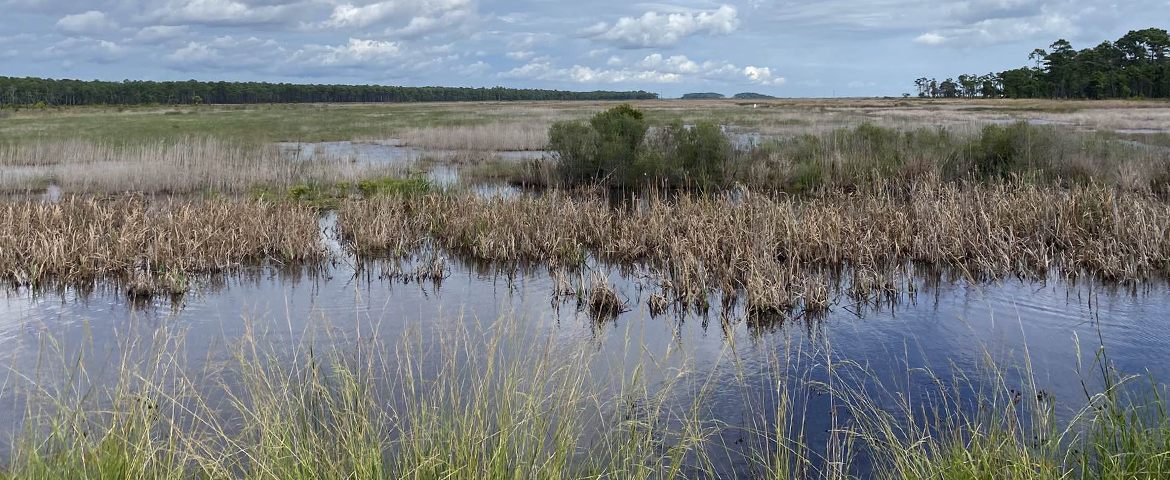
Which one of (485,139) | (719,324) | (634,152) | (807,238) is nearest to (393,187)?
(634,152)

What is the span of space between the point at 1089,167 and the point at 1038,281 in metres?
8.49

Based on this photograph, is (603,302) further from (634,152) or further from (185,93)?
(185,93)

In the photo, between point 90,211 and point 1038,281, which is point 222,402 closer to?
point 90,211

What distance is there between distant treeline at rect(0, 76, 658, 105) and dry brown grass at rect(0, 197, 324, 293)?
3805 inches

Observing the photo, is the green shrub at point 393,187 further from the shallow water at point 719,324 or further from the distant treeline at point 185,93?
the distant treeline at point 185,93

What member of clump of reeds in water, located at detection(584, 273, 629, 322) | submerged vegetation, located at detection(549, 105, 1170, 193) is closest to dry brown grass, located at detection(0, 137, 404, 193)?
submerged vegetation, located at detection(549, 105, 1170, 193)

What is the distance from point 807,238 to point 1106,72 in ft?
273

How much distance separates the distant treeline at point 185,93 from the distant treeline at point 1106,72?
108 m

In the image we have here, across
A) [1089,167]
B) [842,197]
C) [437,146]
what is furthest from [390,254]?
[437,146]

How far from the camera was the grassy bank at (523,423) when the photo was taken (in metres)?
4.36

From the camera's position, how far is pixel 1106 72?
78625 millimetres

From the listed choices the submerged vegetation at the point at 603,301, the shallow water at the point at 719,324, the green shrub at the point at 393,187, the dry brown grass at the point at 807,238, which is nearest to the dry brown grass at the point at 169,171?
the submerged vegetation at the point at 603,301

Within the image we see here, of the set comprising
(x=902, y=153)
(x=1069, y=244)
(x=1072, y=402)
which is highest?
(x=902, y=153)

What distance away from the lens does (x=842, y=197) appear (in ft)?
48.5
